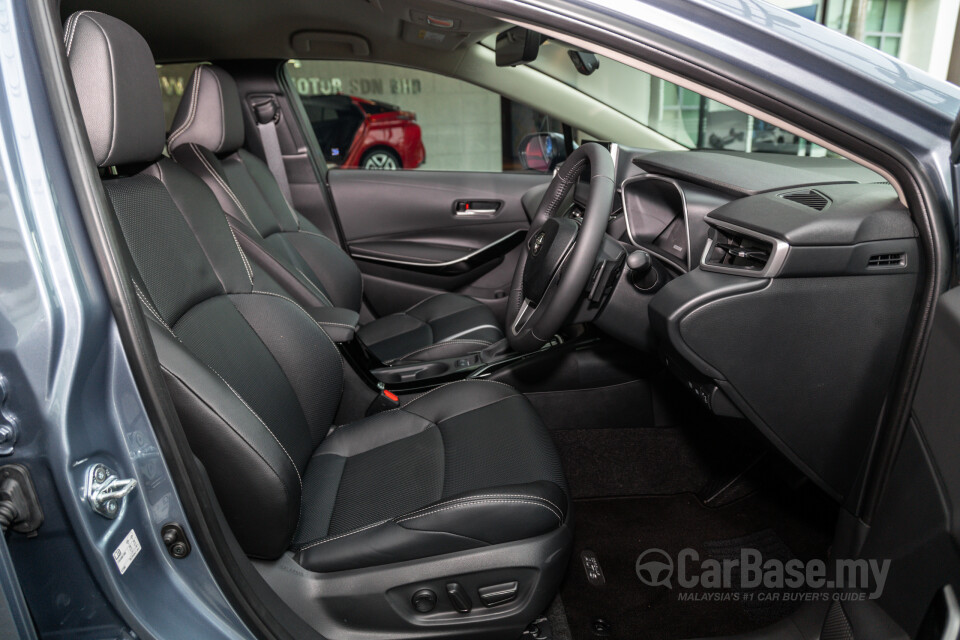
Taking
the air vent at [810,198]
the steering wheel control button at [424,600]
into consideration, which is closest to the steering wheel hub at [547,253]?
the air vent at [810,198]

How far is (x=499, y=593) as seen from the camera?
1218 millimetres

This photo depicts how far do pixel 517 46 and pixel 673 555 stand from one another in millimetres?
Answer: 1493

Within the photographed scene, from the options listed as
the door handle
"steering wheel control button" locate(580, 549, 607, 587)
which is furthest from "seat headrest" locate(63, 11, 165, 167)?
the door handle

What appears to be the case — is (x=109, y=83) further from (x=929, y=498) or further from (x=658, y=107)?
(x=658, y=107)

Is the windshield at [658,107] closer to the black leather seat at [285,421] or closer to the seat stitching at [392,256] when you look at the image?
the seat stitching at [392,256]

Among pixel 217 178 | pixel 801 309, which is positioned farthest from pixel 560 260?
pixel 217 178

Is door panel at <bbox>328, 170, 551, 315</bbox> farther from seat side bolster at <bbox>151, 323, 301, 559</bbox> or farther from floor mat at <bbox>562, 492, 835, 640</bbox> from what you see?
seat side bolster at <bbox>151, 323, 301, 559</bbox>

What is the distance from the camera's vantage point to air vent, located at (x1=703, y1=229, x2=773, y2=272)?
3.92 ft

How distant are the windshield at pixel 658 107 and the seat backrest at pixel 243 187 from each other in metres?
1.01

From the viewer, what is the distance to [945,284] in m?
0.95

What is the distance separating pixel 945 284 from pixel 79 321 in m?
1.13

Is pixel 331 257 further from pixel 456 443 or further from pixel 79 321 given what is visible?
pixel 79 321

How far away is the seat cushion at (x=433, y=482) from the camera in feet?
3.91

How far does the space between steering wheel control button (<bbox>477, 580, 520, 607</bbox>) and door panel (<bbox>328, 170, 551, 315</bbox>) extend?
1.79 meters
